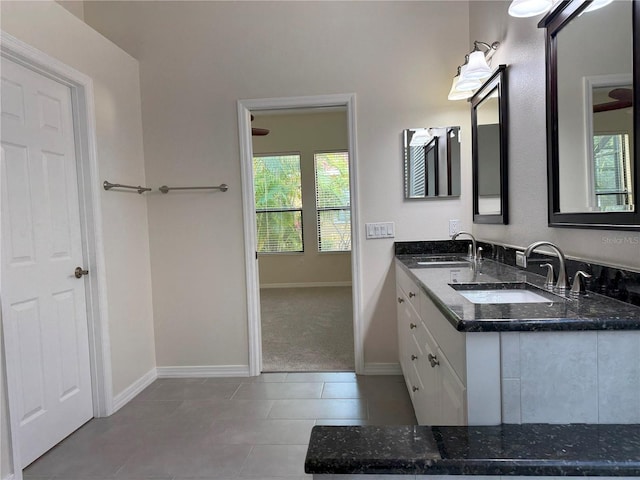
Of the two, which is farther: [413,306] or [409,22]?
[409,22]

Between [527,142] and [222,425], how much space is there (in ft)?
7.52

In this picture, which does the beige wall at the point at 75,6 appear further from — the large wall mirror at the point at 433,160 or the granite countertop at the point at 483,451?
the granite countertop at the point at 483,451

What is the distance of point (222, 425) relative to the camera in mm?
2277

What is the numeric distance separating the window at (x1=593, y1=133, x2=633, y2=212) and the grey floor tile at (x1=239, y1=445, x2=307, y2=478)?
5.54 ft

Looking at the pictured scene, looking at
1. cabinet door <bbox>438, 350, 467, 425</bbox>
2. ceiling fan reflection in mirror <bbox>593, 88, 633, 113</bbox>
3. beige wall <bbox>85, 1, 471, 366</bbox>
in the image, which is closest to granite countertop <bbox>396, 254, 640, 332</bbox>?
cabinet door <bbox>438, 350, 467, 425</bbox>

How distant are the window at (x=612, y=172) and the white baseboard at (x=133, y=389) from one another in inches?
112

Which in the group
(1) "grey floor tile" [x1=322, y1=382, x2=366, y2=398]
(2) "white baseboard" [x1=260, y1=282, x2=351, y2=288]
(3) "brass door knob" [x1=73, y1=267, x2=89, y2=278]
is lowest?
(1) "grey floor tile" [x1=322, y1=382, x2=366, y2=398]

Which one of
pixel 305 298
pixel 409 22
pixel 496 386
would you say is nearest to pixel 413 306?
pixel 496 386

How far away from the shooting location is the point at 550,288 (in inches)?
58.7

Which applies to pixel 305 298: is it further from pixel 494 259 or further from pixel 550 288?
pixel 550 288

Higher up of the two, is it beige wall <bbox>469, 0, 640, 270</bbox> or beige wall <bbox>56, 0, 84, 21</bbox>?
beige wall <bbox>56, 0, 84, 21</bbox>

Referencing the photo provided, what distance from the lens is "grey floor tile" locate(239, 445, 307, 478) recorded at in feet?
5.98

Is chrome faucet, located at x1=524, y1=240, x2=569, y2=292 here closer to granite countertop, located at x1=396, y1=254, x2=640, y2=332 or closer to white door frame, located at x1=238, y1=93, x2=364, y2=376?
granite countertop, located at x1=396, y1=254, x2=640, y2=332

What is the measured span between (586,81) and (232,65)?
234 cm
